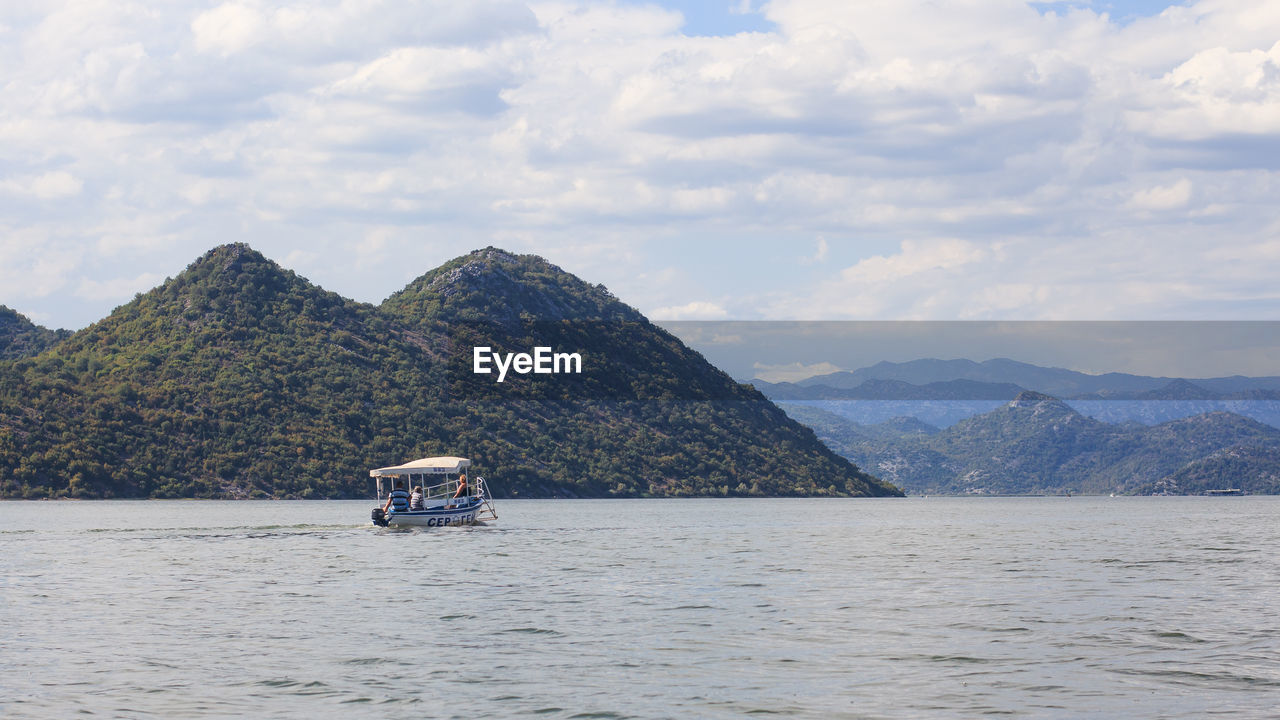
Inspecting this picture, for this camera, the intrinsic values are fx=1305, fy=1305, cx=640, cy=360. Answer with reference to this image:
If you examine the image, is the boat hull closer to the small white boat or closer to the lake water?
the small white boat

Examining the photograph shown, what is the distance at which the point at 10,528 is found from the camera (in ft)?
354

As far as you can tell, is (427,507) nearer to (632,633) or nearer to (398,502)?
(398,502)

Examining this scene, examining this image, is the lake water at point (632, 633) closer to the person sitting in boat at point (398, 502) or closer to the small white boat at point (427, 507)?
the small white boat at point (427, 507)

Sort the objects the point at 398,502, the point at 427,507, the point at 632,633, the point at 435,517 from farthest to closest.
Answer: the point at 435,517
the point at 427,507
the point at 398,502
the point at 632,633

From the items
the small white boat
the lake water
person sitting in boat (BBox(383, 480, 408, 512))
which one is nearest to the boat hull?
the small white boat

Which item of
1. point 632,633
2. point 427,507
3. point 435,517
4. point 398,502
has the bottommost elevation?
point 632,633

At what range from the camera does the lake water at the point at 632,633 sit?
2853 centimetres

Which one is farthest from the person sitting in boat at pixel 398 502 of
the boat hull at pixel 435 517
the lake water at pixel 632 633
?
the lake water at pixel 632 633

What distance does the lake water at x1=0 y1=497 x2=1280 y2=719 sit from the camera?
2853cm

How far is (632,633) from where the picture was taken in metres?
39.2

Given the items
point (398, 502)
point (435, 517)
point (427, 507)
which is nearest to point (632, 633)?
point (398, 502)

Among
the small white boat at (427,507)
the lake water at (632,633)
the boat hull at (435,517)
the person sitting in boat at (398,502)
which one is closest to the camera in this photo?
the lake water at (632,633)

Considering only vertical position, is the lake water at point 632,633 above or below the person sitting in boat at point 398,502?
below

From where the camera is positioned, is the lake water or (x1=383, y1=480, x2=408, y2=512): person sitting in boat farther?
(x1=383, y1=480, x2=408, y2=512): person sitting in boat
